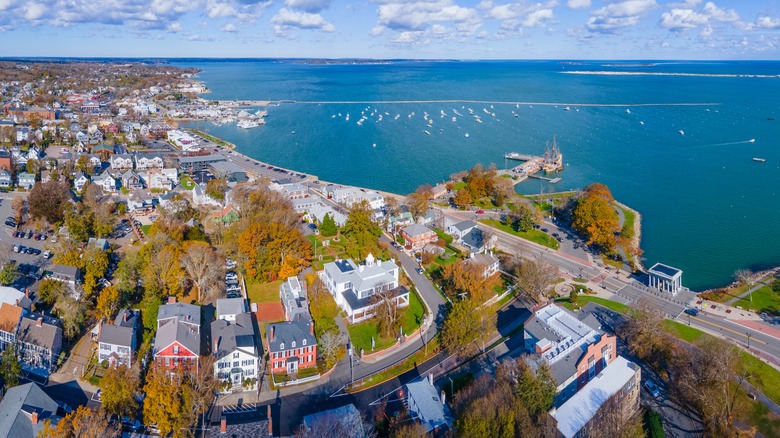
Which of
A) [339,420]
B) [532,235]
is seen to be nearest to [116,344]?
[339,420]

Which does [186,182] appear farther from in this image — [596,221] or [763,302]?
[763,302]

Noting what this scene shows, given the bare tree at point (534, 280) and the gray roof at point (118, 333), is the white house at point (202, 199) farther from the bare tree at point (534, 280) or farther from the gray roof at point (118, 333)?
the bare tree at point (534, 280)

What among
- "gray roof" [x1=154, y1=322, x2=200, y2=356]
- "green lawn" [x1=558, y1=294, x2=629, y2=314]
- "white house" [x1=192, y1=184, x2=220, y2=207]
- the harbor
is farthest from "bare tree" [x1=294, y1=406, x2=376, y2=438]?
the harbor

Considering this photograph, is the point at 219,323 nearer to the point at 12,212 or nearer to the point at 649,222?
the point at 12,212

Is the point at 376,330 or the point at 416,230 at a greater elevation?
the point at 416,230

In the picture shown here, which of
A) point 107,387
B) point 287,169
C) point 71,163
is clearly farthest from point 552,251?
point 71,163
